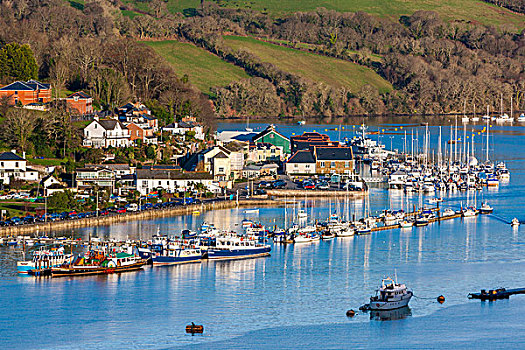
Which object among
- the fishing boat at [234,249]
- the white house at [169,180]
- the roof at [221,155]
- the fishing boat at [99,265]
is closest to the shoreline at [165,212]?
the white house at [169,180]

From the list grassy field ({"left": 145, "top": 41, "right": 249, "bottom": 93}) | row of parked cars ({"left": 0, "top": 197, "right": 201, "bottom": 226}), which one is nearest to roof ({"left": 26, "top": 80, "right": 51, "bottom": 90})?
row of parked cars ({"left": 0, "top": 197, "right": 201, "bottom": 226})

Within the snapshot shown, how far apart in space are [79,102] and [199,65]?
85703 millimetres

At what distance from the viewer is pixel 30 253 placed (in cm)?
5950

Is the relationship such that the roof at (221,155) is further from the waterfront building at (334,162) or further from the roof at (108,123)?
the waterfront building at (334,162)

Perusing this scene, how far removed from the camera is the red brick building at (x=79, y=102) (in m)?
98.3

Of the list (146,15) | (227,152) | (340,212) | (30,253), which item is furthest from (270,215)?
(146,15)

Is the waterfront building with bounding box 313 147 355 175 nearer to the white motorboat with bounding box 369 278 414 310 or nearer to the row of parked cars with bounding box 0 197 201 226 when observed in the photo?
the row of parked cars with bounding box 0 197 201 226

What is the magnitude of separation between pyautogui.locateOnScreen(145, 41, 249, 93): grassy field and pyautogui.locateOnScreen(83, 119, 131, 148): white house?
280 ft

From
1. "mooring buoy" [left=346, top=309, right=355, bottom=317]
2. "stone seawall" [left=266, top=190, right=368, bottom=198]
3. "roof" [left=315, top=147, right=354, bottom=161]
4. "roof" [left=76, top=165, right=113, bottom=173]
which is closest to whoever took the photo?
"mooring buoy" [left=346, top=309, right=355, bottom=317]

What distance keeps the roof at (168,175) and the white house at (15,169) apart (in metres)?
8.30

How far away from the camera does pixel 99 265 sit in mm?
56250

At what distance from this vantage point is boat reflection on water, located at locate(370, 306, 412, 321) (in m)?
47.3

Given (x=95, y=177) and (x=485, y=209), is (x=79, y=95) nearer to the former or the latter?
(x=95, y=177)

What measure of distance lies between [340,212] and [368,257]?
14.7 m
